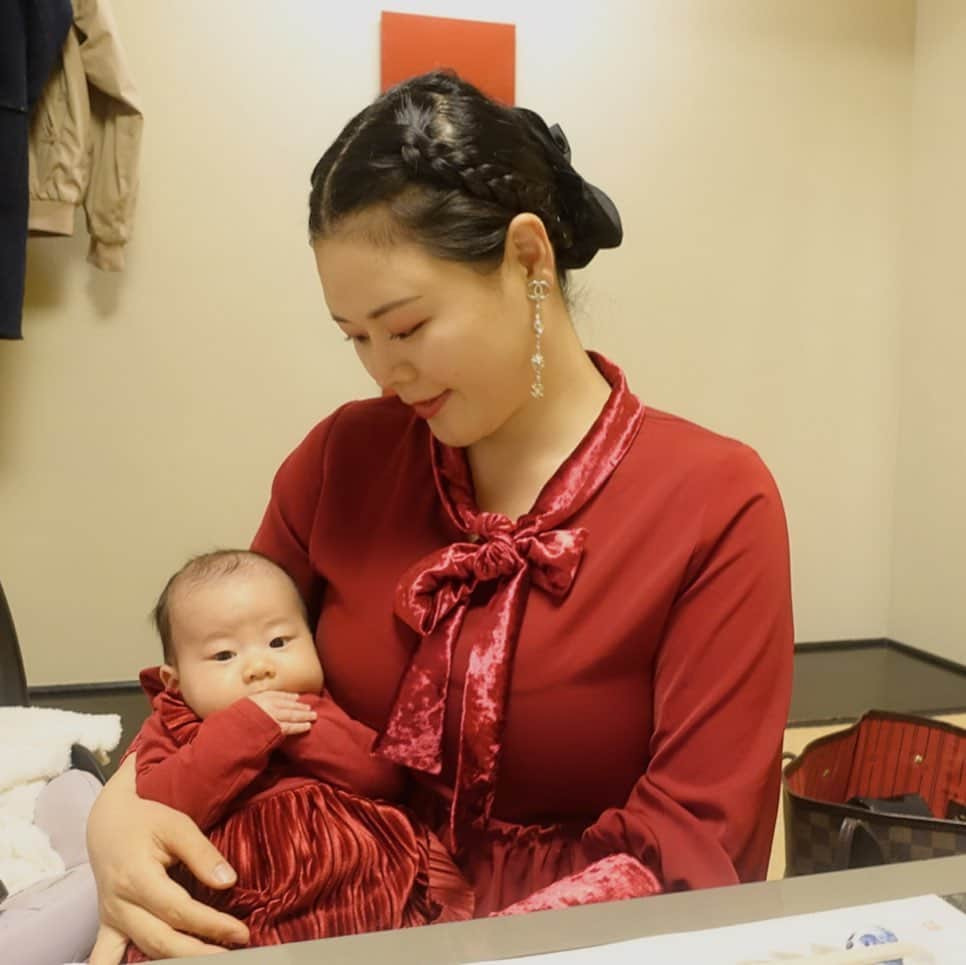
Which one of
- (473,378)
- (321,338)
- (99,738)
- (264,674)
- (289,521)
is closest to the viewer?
(473,378)

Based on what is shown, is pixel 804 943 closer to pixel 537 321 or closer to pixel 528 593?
pixel 528 593

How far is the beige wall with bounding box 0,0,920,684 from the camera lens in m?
2.71

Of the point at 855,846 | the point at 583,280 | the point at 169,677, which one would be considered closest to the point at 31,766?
the point at 169,677

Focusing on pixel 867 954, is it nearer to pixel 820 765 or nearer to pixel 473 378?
pixel 473 378

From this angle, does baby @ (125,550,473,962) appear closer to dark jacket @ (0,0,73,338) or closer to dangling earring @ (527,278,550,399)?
dangling earring @ (527,278,550,399)

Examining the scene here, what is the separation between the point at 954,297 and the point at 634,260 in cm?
99

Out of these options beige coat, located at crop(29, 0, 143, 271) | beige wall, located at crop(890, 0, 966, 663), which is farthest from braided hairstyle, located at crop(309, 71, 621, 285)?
beige wall, located at crop(890, 0, 966, 663)

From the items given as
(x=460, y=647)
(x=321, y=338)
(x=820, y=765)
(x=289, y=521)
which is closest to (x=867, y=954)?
(x=460, y=647)

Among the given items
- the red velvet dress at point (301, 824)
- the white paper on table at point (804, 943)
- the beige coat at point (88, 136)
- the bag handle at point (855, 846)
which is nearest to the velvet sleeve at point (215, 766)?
the red velvet dress at point (301, 824)

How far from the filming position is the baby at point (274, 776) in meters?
0.97

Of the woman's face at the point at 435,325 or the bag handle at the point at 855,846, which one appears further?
the bag handle at the point at 855,846

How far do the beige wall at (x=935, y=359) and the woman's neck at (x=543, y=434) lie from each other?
7.97ft

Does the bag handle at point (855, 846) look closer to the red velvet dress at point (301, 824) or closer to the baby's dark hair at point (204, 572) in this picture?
the red velvet dress at point (301, 824)

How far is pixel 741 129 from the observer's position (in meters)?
3.20
